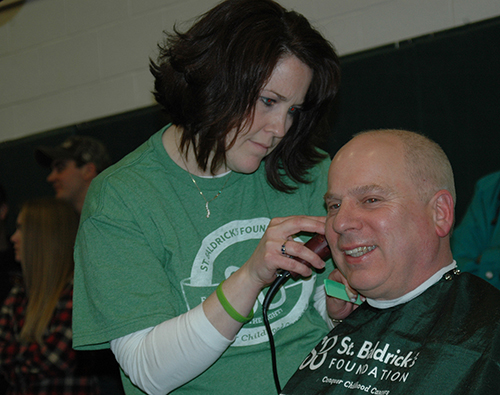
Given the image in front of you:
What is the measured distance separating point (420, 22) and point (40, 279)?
2.17m

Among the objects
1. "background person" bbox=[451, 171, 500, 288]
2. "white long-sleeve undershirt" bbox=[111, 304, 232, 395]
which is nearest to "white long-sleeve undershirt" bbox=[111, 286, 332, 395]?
"white long-sleeve undershirt" bbox=[111, 304, 232, 395]

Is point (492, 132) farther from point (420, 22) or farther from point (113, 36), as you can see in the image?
point (113, 36)

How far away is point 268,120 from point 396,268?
1.66 feet

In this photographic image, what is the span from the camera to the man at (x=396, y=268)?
52.0 inches

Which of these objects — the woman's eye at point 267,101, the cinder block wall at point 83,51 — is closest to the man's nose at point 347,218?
the woman's eye at point 267,101

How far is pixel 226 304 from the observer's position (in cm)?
133

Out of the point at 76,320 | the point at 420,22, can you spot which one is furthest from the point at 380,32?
the point at 76,320

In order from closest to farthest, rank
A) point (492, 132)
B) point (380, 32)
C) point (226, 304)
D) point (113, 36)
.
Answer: point (226, 304), point (492, 132), point (380, 32), point (113, 36)

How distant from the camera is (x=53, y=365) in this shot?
8.83 feet

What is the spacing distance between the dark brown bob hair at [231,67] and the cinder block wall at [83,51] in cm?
119

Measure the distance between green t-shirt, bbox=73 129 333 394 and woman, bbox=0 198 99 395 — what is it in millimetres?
1358

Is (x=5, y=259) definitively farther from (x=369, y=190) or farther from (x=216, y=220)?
(x=369, y=190)

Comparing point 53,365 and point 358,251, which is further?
point 53,365

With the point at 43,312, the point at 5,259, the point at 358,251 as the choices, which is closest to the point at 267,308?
the point at 358,251
